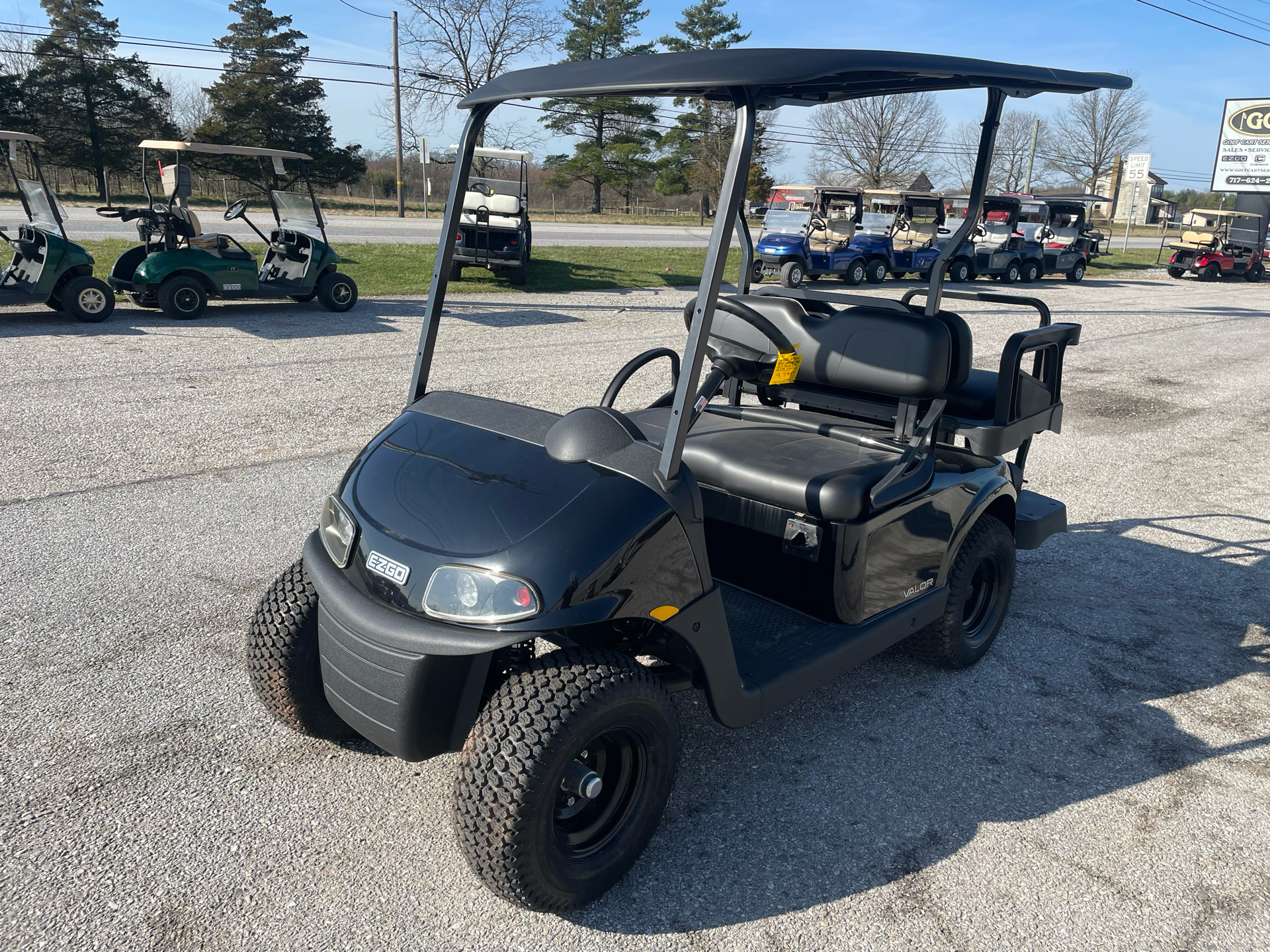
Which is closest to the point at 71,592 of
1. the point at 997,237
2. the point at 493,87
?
the point at 493,87

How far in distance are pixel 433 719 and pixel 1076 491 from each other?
4.99 metres

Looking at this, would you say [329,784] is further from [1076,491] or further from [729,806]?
[1076,491]

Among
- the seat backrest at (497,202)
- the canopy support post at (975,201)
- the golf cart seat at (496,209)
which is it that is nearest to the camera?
the canopy support post at (975,201)

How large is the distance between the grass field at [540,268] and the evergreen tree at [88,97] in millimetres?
19152

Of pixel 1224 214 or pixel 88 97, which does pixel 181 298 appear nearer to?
pixel 1224 214

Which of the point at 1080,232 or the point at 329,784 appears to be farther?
the point at 1080,232

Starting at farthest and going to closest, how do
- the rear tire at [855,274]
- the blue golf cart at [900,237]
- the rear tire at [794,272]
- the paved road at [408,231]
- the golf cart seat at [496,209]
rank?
the paved road at [408,231], the blue golf cart at [900,237], the rear tire at [855,274], the rear tire at [794,272], the golf cart seat at [496,209]

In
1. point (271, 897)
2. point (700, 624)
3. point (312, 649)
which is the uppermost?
point (700, 624)

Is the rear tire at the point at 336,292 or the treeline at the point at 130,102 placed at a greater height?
the treeline at the point at 130,102

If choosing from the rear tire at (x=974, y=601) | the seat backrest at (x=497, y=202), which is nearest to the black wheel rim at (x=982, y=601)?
the rear tire at (x=974, y=601)

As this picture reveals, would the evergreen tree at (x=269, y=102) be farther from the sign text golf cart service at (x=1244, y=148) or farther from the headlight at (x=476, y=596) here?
the headlight at (x=476, y=596)

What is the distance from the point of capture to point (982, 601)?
3.66 metres

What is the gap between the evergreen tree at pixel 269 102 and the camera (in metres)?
35.8

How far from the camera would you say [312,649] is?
8.41ft
